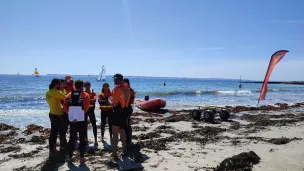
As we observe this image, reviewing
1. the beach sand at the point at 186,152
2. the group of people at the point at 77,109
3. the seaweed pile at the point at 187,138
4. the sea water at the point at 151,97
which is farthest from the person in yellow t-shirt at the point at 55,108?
the sea water at the point at 151,97

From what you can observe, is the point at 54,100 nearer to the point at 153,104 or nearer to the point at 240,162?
the point at 240,162

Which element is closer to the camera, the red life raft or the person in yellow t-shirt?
the person in yellow t-shirt

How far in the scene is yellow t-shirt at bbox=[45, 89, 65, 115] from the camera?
19.2 feet

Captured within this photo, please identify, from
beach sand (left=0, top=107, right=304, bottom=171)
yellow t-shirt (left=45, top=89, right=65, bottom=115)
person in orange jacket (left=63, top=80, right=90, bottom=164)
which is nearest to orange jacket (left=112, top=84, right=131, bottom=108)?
person in orange jacket (left=63, top=80, right=90, bottom=164)

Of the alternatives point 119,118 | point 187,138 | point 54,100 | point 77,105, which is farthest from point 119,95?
point 187,138

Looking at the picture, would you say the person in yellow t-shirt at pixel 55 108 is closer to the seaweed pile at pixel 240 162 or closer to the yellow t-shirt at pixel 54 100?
the yellow t-shirt at pixel 54 100

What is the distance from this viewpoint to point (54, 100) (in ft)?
19.4

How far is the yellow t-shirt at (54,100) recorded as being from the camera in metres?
5.84

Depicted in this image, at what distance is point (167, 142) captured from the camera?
780 centimetres

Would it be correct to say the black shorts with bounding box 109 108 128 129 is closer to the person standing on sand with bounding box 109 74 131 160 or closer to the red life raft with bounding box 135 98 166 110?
the person standing on sand with bounding box 109 74 131 160

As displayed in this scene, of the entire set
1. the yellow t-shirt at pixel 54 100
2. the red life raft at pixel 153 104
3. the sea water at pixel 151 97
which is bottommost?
the sea water at pixel 151 97

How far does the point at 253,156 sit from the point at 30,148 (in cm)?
616

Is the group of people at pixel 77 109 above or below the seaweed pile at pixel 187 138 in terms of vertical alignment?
above

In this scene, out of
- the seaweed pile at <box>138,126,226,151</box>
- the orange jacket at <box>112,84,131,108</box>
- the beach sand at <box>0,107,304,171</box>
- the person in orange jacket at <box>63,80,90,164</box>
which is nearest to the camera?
the person in orange jacket at <box>63,80,90,164</box>
